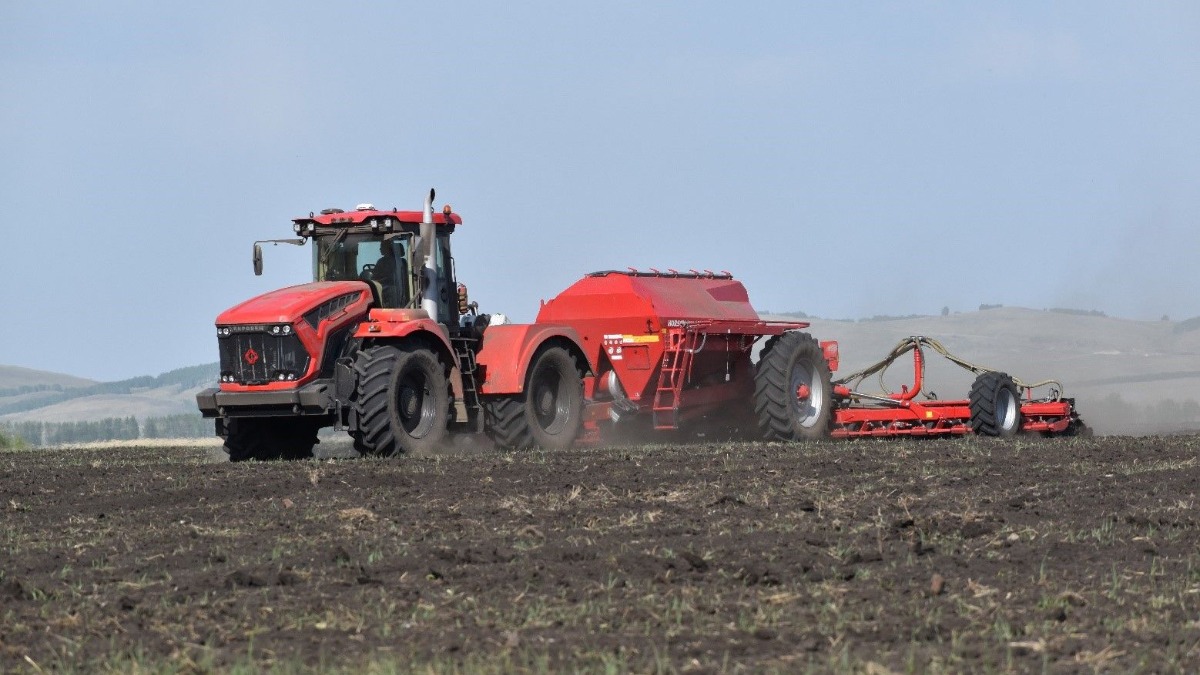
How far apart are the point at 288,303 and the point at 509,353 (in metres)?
2.58

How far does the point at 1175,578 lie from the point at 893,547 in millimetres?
1615

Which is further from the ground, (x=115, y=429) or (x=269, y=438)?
(x=269, y=438)

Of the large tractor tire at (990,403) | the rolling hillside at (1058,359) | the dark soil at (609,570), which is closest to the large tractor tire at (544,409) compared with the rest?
the dark soil at (609,570)

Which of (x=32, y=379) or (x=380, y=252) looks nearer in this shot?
(x=380, y=252)

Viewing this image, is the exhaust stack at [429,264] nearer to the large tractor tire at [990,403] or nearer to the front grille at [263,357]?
the front grille at [263,357]

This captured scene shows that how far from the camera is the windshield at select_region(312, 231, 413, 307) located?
1662cm

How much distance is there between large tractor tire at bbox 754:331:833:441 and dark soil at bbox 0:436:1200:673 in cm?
537

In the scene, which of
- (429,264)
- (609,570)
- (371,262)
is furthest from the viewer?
(429,264)

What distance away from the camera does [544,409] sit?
1795cm

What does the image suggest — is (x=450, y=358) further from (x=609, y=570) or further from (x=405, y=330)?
(x=609, y=570)

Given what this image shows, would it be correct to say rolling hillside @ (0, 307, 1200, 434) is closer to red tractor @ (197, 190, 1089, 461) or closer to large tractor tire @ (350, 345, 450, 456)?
red tractor @ (197, 190, 1089, 461)

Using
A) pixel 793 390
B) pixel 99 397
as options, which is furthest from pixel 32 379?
pixel 793 390

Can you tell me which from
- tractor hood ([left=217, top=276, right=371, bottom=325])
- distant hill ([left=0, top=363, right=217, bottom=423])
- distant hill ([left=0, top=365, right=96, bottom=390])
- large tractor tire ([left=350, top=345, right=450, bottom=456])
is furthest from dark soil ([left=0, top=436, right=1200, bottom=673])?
distant hill ([left=0, top=365, right=96, bottom=390])

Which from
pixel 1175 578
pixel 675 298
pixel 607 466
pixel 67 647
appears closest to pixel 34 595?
pixel 67 647
